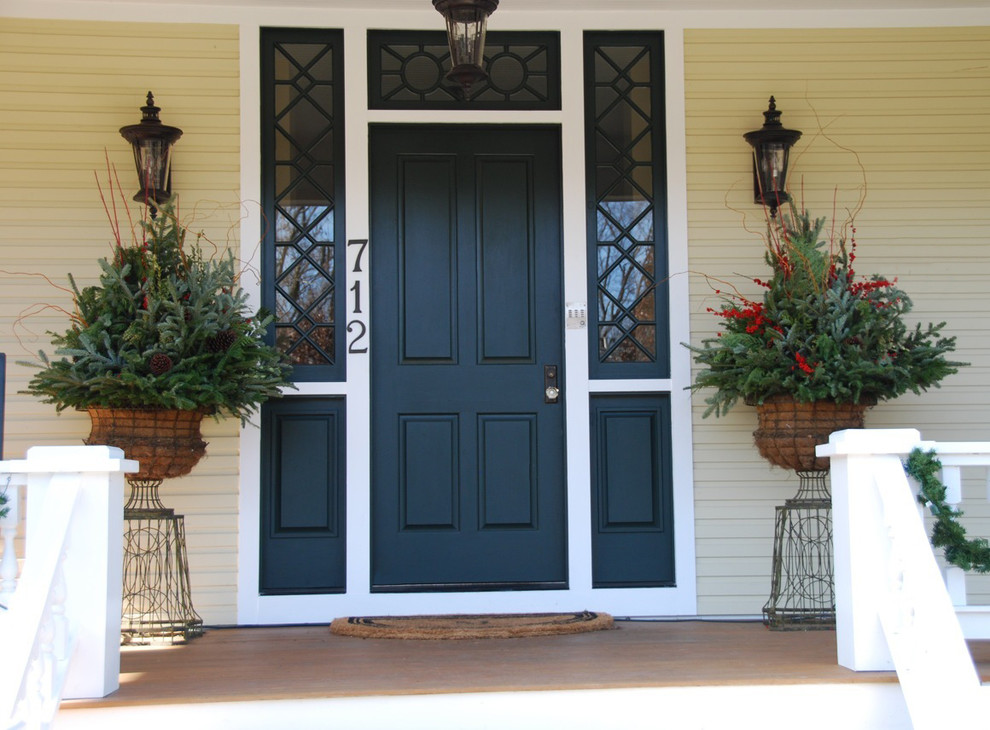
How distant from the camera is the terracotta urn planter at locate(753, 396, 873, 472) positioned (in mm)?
4172

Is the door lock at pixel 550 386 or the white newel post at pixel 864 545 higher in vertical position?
the door lock at pixel 550 386

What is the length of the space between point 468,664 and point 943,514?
1.47 m

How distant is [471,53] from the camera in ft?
12.8

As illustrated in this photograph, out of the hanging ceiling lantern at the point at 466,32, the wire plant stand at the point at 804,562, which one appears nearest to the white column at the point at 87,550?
the hanging ceiling lantern at the point at 466,32

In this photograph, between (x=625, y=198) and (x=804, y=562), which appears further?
(x=625, y=198)

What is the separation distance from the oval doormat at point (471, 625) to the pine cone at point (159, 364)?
1.18m

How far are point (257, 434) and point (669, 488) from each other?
5.62ft

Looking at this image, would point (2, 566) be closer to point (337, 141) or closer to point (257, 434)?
point (257, 434)

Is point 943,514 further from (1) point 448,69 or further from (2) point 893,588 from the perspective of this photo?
(1) point 448,69

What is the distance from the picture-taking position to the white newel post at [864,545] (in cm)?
313

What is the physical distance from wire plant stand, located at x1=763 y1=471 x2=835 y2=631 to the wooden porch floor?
0.48 ft

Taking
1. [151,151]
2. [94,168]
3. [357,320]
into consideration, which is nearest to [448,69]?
[357,320]

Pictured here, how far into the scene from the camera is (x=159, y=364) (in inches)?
156

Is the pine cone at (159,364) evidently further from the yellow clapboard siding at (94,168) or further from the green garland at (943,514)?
the green garland at (943,514)
